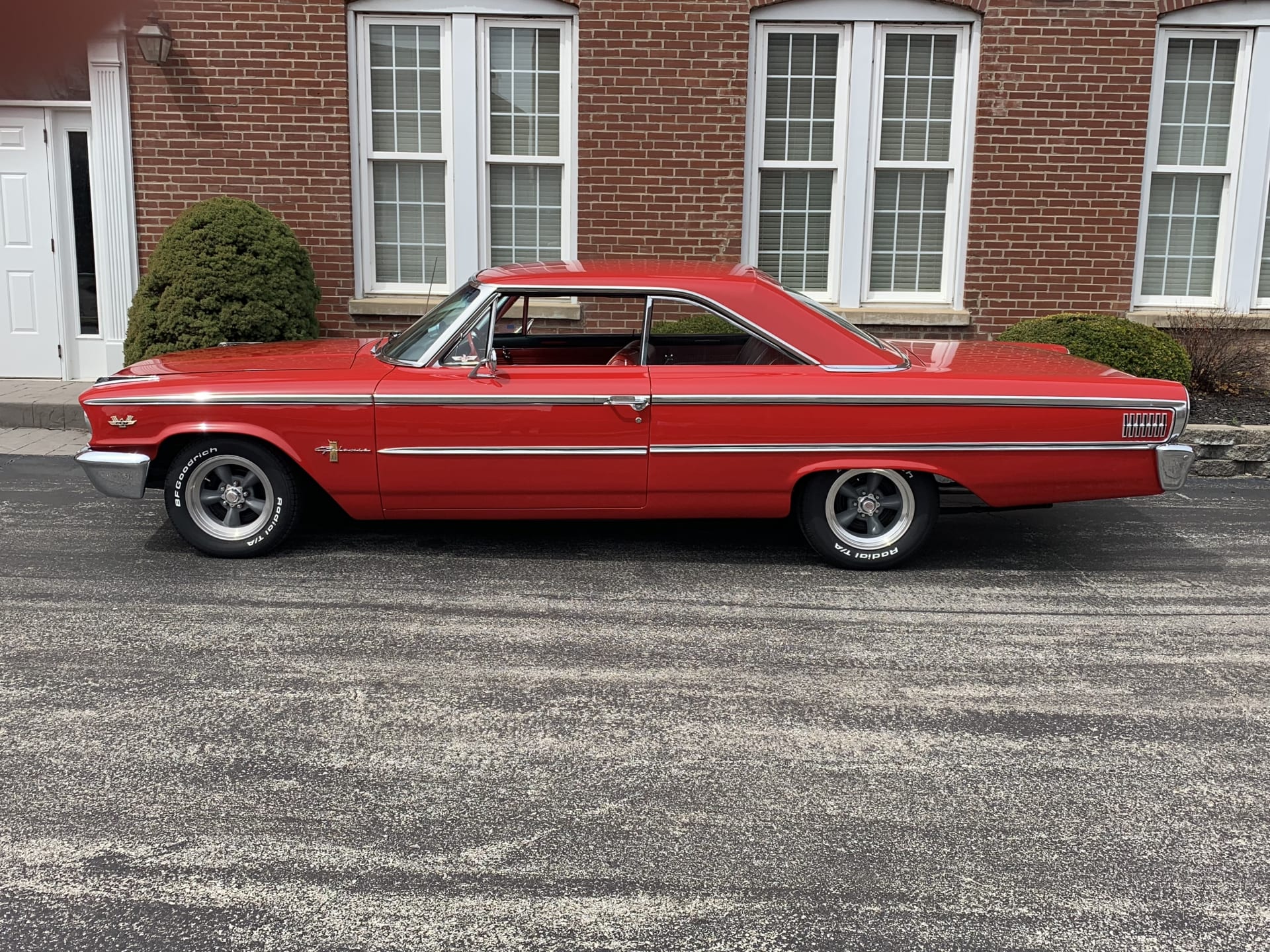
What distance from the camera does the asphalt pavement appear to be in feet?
10.3

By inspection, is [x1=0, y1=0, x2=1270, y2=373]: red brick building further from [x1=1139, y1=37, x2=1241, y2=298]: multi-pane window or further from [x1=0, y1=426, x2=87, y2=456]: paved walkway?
[x1=0, y1=426, x2=87, y2=456]: paved walkway

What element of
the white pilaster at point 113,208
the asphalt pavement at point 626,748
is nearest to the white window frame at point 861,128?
the asphalt pavement at point 626,748

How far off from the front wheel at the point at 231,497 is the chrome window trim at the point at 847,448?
190 centimetres

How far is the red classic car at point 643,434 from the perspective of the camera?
5918 millimetres

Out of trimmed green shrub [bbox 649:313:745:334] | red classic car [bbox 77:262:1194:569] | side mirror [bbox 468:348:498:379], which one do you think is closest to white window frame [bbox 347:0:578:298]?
trimmed green shrub [bbox 649:313:745:334]

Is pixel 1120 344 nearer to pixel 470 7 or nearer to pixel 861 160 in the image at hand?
pixel 861 160

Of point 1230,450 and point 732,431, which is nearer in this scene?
point 732,431

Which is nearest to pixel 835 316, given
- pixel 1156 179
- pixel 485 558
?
pixel 485 558

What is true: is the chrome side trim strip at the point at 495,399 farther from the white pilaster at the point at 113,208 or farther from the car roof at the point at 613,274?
the white pilaster at the point at 113,208

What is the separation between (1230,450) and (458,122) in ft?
21.5

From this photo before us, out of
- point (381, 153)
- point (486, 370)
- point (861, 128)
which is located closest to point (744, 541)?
point (486, 370)

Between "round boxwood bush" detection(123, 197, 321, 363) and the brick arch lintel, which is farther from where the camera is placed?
the brick arch lintel

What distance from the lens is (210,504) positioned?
6.12m

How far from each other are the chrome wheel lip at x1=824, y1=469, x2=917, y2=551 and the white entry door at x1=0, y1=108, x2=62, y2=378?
25.0 ft
